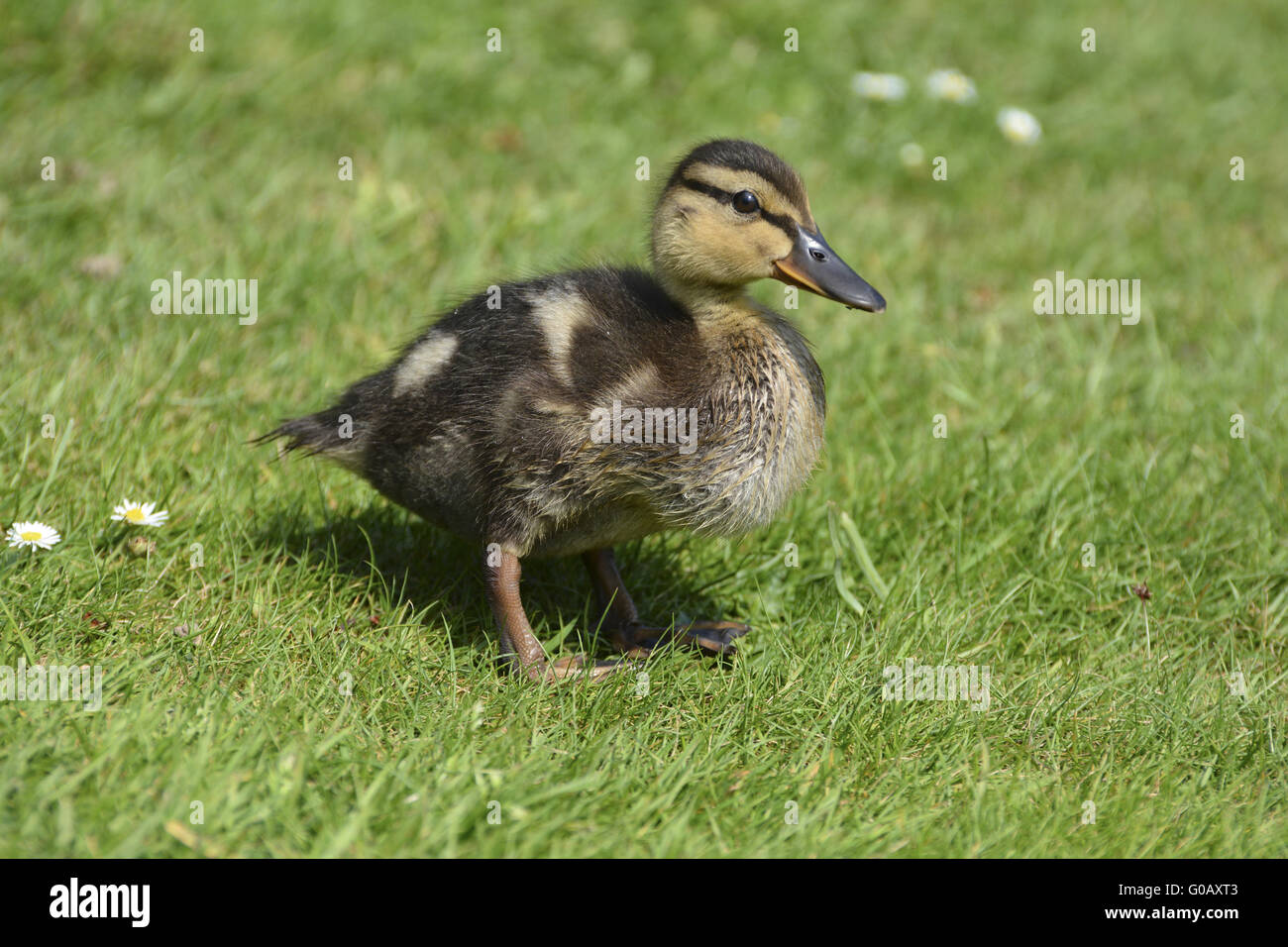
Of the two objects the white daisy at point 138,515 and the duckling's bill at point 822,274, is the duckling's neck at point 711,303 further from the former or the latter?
the white daisy at point 138,515

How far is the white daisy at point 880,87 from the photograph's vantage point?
770 centimetres

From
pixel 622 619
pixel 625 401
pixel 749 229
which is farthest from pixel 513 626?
→ pixel 749 229

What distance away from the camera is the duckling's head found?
3826 millimetres

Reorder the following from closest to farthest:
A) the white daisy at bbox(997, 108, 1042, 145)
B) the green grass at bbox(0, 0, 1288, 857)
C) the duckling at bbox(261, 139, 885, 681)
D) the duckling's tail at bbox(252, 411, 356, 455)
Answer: the green grass at bbox(0, 0, 1288, 857)
the duckling at bbox(261, 139, 885, 681)
the duckling's tail at bbox(252, 411, 356, 455)
the white daisy at bbox(997, 108, 1042, 145)

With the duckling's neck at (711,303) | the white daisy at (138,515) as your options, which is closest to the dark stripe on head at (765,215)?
the duckling's neck at (711,303)

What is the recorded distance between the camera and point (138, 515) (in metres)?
4.04

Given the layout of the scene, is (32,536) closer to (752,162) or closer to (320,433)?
(320,433)

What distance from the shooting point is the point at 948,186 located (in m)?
7.41

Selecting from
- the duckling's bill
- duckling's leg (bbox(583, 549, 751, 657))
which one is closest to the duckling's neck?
the duckling's bill

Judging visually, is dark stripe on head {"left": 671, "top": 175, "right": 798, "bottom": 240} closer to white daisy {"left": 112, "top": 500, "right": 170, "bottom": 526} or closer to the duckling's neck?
the duckling's neck

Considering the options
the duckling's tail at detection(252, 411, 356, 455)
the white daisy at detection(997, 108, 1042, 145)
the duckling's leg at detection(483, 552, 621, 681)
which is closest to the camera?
the duckling's leg at detection(483, 552, 621, 681)

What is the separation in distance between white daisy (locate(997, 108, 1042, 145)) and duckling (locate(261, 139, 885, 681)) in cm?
427

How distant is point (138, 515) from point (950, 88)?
18.3ft
